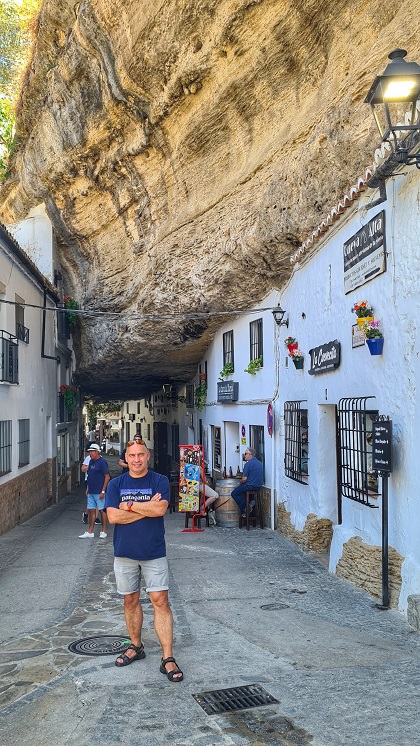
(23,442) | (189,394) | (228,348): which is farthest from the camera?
(189,394)

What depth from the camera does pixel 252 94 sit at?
10859 millimetres

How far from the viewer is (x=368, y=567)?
283 inches

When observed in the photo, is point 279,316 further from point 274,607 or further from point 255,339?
point 274,607

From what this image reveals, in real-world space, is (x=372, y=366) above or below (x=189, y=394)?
below

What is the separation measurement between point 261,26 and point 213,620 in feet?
28.3

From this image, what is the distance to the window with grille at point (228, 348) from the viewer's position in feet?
53.6

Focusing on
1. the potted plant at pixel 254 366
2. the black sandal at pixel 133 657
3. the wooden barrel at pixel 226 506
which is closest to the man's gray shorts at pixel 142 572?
the black sandal at pixel 133 657

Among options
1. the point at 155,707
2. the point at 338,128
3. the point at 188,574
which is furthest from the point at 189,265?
the point at 155,707

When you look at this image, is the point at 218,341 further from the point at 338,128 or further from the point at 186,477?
the point at 338,128

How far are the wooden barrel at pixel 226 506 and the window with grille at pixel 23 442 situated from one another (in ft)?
14.7

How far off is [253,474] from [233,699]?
27.1ft

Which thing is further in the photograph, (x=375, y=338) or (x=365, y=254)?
(x=365, y=254)

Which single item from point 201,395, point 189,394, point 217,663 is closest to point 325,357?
point 217,663

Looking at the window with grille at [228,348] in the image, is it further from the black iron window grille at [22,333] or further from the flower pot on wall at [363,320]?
the flower pot on wall at [363,320]
